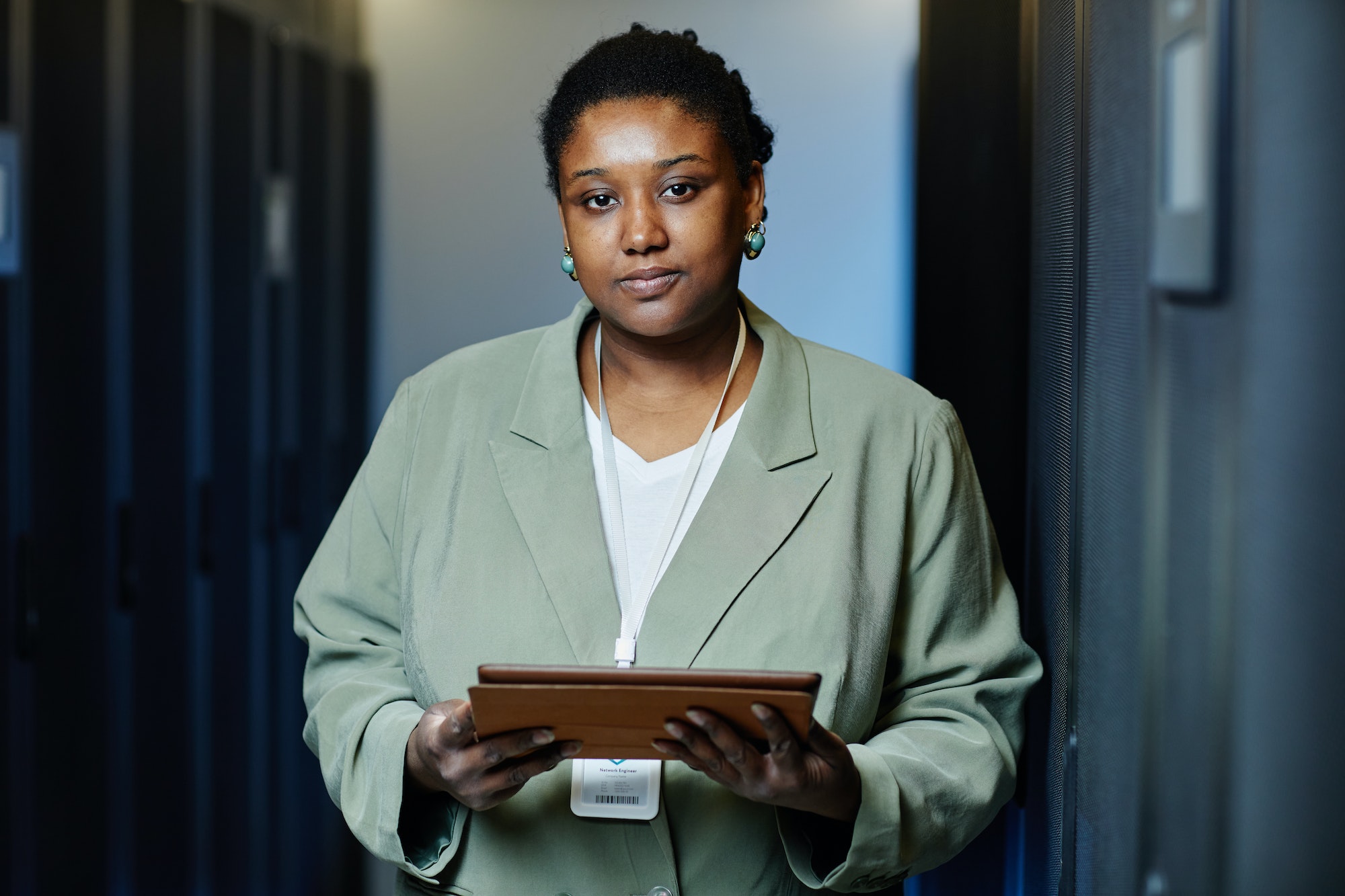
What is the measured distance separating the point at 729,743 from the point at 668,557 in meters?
0.39

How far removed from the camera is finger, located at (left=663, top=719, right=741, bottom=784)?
1057 millimetres

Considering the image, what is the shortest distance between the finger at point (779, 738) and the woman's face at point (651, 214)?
54 centimetres

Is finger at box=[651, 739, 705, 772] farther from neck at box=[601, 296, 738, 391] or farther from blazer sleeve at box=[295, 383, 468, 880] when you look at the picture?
neck at box=[601, 296, 738, 391]

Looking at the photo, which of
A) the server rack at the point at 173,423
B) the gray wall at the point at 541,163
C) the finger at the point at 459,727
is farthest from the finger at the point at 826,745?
the server rack at the point at 173,423

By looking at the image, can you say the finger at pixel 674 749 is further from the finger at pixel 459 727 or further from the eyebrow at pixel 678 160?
the eyebrow at pixel 678 160

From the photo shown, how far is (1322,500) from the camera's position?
692mm

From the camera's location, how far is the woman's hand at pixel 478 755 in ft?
3.70

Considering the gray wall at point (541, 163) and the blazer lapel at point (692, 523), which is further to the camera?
the gray wall at point (541, 163)

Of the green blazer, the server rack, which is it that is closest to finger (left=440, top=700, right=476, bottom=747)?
the green blazer

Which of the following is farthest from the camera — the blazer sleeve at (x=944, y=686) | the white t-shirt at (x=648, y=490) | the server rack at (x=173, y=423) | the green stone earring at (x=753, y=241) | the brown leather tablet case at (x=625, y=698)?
the server rack at (x=173, y=423)

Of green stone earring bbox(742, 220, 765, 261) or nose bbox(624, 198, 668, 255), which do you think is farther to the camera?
green stone earring bbox(742, 220, 765, 261)

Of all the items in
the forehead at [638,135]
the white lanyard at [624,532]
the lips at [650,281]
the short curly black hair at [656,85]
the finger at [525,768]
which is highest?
the short curly black hair at [656,85]

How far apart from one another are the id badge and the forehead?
0.69 m

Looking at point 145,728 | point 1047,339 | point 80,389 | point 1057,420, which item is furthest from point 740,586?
point 145,728
